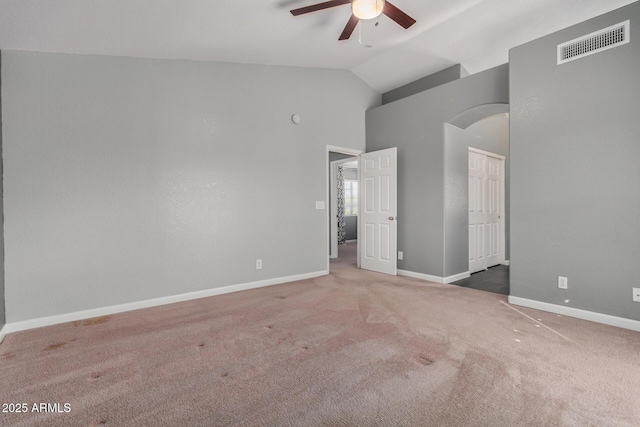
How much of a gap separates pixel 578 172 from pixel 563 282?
1.11 meters

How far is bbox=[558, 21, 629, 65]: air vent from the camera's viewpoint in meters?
2.69

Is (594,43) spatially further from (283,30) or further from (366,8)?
(283,30)

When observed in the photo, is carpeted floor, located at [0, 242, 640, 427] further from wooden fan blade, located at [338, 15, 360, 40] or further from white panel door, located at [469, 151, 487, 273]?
wooden fan blade, located at [338, 15, 360, 40]

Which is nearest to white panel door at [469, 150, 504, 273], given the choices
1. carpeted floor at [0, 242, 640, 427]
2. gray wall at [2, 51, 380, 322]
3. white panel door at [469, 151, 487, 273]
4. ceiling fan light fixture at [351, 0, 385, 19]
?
white panel door at [469, 151, 487, 273]

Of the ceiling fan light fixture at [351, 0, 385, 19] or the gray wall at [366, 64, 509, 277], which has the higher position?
the ceiling fan light fixture at [351, 0, 385, 19]

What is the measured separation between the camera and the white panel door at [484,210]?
17.0ft

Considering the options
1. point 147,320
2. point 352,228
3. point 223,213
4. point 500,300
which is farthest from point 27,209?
point 352,228

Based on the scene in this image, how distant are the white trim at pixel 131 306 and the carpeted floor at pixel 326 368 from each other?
0.12 metres

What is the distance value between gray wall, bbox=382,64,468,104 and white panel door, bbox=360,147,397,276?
4.46 ft

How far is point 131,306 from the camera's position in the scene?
327cm

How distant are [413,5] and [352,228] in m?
7.29

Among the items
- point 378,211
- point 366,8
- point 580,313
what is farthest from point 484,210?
point 366,8

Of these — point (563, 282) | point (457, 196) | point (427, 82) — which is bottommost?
point (563, 282)

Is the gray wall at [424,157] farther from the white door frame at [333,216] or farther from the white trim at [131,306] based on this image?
the white trim at [131,306]
